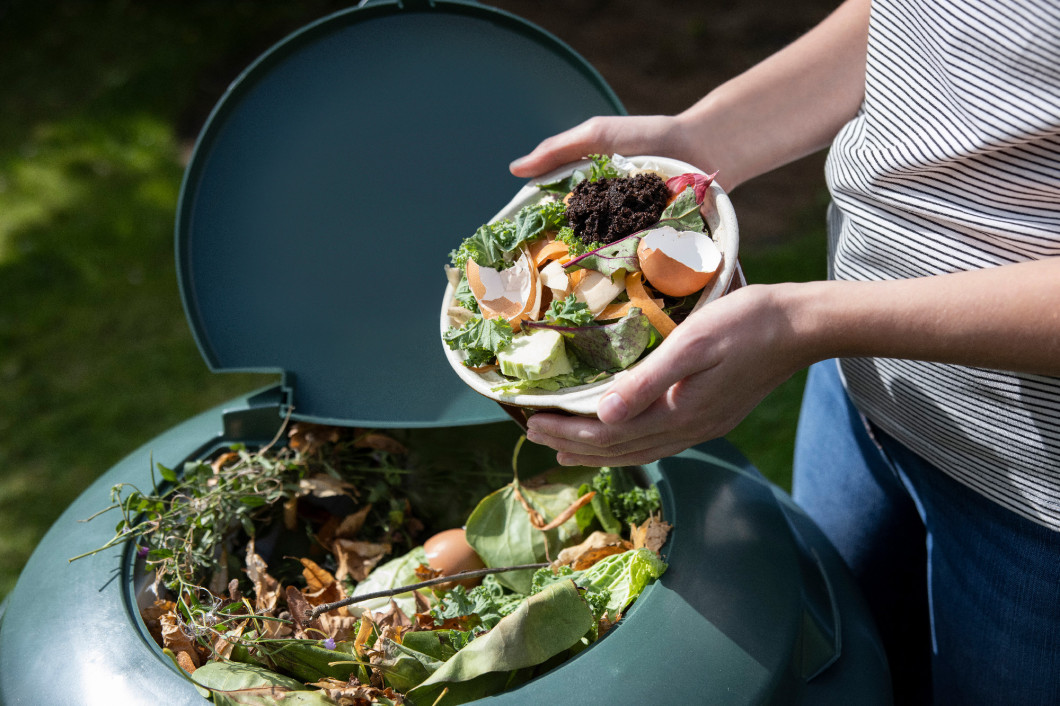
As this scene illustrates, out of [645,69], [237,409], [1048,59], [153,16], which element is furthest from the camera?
[153,16]

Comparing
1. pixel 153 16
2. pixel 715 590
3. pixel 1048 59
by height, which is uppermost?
pixel 153 16

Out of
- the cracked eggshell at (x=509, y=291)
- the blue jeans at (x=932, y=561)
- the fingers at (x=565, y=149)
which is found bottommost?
the blue jeans at (x=932, y=561)

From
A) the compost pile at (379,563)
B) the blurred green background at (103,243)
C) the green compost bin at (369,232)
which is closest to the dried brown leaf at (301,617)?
the compost pile at (379,563)

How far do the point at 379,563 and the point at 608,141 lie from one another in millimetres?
693

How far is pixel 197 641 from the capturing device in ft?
3.23

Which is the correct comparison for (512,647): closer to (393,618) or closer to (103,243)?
(393,618)

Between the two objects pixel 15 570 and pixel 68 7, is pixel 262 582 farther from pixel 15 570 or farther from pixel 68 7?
pixel 68 7

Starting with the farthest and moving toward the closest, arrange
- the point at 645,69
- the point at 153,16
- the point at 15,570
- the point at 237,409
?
the point at 153,16
the point at 645,69
the point at 15,570
the point at 237,409

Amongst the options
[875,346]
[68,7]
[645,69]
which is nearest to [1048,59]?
[875,346]

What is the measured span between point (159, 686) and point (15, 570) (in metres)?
1.59

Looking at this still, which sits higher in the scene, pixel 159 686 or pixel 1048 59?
pixel 1048 59

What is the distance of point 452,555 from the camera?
114cm

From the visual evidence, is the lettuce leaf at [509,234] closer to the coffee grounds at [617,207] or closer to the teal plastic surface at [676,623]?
the coffee grounds at [617,207]

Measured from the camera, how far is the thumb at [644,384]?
0.81m
